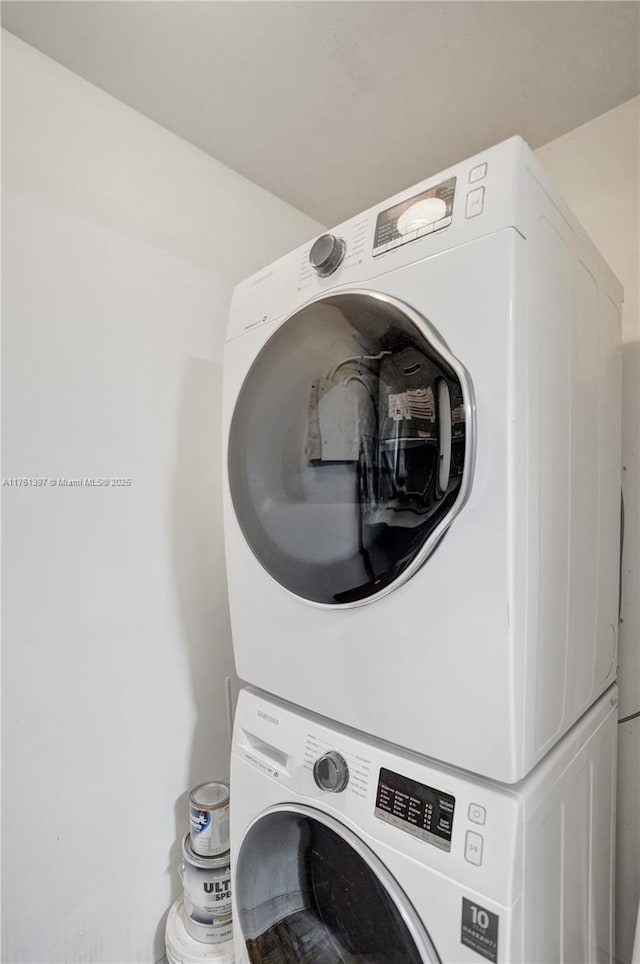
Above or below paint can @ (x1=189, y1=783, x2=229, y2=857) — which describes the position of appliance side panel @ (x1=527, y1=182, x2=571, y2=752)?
above

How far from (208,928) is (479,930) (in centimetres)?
79

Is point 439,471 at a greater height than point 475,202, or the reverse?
point 475,202

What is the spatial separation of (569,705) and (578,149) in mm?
1391

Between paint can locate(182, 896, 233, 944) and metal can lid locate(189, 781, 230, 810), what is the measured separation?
0.22 metres

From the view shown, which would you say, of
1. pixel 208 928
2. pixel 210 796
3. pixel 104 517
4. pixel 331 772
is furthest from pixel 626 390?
pixel 208 928

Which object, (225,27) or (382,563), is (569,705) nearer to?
(382,563)

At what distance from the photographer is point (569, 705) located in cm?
87

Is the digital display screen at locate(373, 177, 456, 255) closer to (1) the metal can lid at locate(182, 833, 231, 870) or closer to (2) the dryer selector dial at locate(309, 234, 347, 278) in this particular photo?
(2) the dryer selector dial at locate(309, 234, 347, 278)

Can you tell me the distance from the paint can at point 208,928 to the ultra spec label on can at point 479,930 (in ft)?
2.42

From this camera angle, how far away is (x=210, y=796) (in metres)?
1.24

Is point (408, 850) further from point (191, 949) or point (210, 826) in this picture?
point (191, 949)

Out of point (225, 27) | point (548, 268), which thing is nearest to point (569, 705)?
point (548, 268)

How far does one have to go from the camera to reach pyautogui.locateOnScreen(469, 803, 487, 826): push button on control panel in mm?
702

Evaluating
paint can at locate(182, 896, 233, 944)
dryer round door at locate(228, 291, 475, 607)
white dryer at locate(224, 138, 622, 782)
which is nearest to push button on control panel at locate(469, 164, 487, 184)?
white dryer at locate(224, 138, 622, 782)
